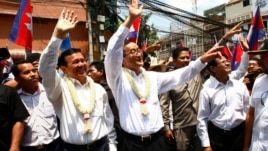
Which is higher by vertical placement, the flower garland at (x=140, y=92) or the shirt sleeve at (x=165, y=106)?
the flower garland at (x=140, y=92)

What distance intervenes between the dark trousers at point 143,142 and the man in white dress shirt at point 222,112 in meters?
0.77

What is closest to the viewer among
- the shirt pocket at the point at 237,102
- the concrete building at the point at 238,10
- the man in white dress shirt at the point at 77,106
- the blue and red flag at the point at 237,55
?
the man in white dress shirt at the point at 77,106

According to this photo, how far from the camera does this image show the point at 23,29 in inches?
219

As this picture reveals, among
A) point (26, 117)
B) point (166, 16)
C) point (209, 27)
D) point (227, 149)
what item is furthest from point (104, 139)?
point (209, 27)

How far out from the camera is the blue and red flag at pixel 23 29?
214 inches

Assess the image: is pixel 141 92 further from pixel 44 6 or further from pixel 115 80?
pixel 44 6

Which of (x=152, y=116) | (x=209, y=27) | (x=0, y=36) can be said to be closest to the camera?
(x=152, y=116)

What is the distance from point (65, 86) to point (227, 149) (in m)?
1.96

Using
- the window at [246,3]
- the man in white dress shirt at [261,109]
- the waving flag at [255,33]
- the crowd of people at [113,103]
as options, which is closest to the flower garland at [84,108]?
the crowd of people at [113,103]

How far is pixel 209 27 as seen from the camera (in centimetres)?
3853

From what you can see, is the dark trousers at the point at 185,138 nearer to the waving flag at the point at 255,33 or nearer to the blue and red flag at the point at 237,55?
Result: the waving flag at the point at 255,33

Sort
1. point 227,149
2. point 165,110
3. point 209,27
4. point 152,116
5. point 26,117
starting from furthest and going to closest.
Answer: point 209,27 < point 165,110 < point 227,149 < point 152,116 < point 26,117

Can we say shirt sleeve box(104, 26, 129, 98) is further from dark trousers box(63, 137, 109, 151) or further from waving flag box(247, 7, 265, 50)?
waving flag box(247, 7, 265, 50)

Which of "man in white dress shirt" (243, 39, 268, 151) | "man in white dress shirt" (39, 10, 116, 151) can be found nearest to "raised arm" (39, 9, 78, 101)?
"man in white dress shirt" (39, 10, 116, 151)
